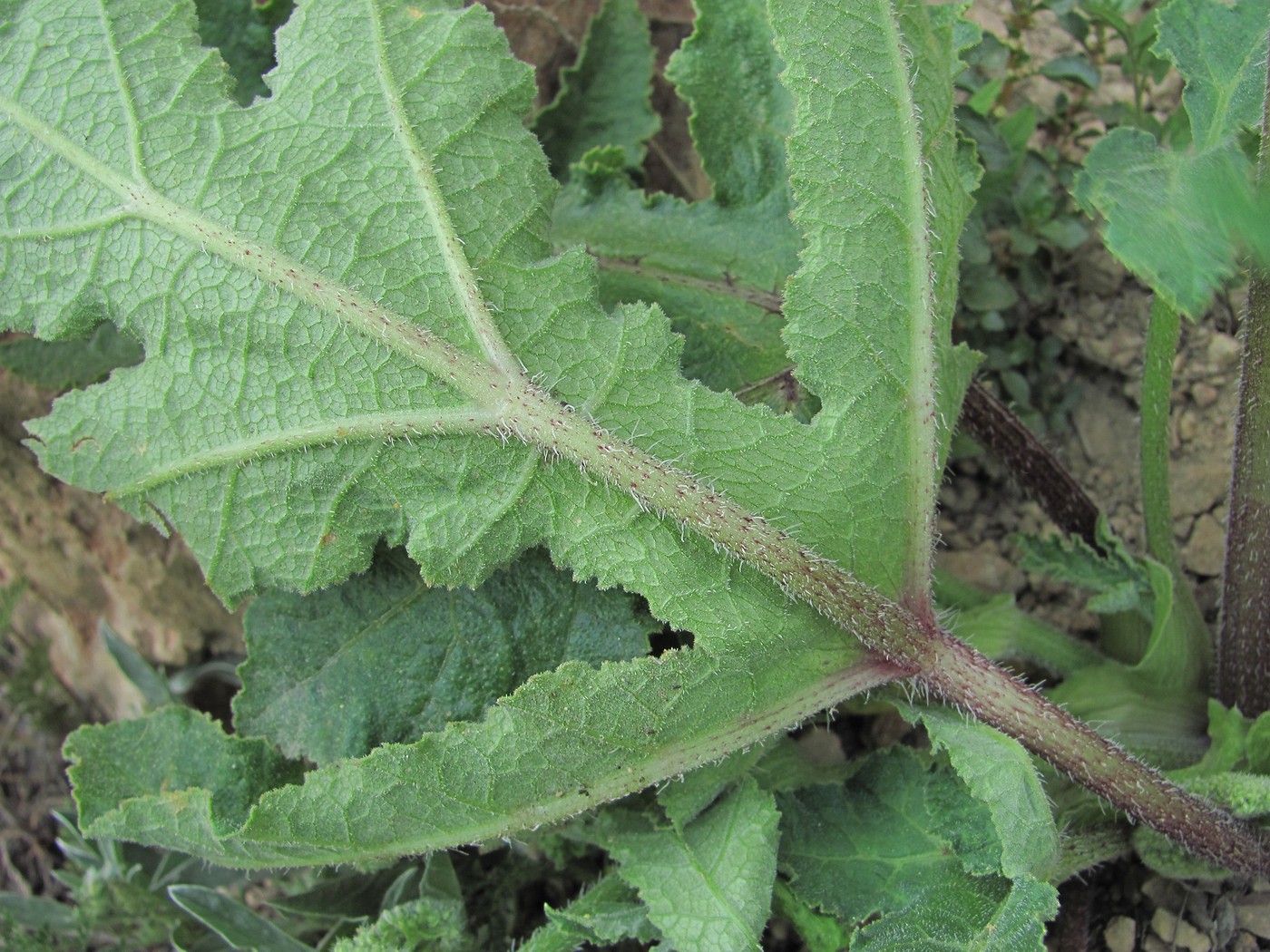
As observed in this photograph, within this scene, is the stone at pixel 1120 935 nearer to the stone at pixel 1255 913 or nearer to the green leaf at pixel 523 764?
the stone at pixel 1255 913

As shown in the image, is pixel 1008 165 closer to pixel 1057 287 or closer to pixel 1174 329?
pixel 1057 287

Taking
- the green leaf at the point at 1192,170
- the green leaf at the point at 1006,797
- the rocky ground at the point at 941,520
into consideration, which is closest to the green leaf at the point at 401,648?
the green leaf at the point at 1006,797

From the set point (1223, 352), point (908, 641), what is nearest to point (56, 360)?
point (908, 641)

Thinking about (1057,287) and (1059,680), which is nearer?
(1059,680)

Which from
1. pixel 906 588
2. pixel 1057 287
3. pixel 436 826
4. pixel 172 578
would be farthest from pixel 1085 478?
pixel 172 578

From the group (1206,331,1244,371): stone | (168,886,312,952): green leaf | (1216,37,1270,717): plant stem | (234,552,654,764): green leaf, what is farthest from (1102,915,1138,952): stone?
(168,886,312,952): green leaf

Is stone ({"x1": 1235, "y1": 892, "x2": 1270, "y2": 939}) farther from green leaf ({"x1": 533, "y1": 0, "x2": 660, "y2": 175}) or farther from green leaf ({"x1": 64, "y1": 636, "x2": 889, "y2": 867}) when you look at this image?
green leaf ({"x1": 533, "y1": 0, "x2": 660, "y2": 175})
